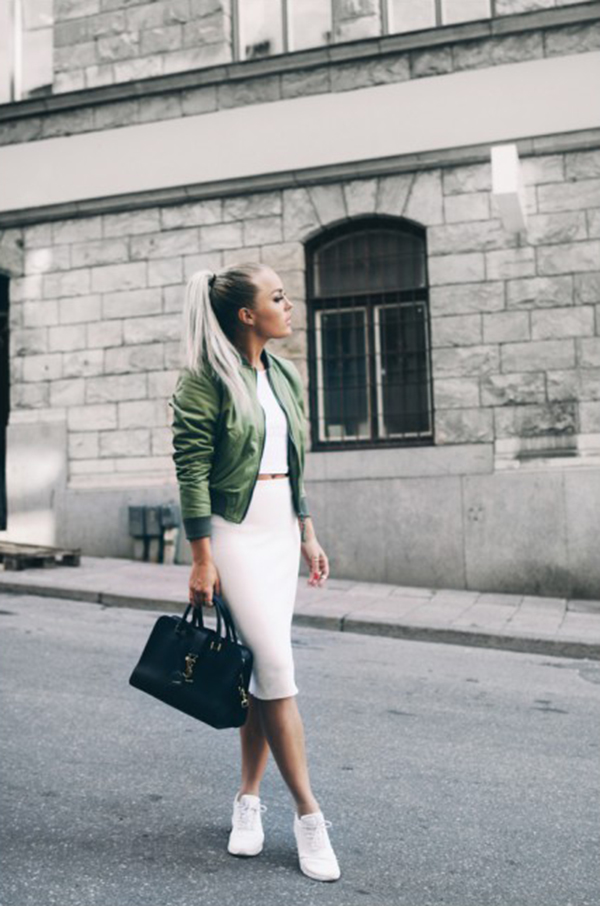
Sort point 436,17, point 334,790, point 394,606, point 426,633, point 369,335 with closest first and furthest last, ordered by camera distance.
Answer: point 334,790 → point 426,633 → point 394,606 → point 436,17 → point 369,335

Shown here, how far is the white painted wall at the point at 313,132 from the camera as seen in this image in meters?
10.3

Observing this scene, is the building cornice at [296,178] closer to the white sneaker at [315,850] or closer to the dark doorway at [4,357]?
the dark doorway at [4,357]

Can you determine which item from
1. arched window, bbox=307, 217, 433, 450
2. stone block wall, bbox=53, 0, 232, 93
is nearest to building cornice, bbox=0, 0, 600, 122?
stone block wall, bbox=53, 0, 232, 93

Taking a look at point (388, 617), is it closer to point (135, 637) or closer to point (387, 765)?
point (135, 637)

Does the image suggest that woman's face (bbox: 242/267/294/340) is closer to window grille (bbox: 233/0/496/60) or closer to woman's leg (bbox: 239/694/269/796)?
woman's leg (bbox: 239/694/269/796)

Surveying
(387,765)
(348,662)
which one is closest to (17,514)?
(348,662)

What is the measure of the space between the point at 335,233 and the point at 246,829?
886 cm

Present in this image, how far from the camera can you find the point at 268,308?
3.27 meters

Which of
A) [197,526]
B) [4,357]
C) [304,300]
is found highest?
[304,300]

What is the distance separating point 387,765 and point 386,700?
1.27 meters

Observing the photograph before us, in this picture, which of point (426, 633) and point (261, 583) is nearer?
point (261, 583)

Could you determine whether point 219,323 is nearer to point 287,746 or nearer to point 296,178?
point 287,746

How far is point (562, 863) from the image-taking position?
3.25 m

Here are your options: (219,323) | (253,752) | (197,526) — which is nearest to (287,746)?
(253,752)
